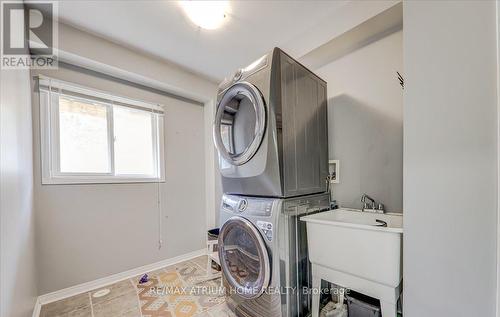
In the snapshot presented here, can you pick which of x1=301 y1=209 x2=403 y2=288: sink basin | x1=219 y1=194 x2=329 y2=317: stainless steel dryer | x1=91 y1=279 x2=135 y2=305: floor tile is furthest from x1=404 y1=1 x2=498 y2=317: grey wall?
x1=91 y1=279 x2=135 y2=305: floor tile

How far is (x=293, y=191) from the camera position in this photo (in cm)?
142

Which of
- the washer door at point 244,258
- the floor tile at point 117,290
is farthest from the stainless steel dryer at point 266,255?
the floor tile at point 117,290

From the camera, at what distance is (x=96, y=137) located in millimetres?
2174

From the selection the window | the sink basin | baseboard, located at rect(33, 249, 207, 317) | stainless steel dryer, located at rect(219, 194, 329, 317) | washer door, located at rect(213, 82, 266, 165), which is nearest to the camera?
the sink basin

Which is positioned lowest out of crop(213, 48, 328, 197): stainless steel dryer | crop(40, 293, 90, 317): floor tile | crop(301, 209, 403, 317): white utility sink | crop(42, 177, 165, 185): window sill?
crop(40, 293, 90, 317): floor tile

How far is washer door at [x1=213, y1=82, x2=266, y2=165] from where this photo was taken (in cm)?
137

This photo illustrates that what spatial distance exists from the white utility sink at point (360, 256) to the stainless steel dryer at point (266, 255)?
10 cm

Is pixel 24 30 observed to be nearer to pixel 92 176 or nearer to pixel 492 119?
pixel 92 176

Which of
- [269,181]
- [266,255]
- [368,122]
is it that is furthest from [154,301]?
[368,122]

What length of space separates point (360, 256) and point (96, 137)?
2661mm

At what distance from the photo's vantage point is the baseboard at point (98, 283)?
1.75m

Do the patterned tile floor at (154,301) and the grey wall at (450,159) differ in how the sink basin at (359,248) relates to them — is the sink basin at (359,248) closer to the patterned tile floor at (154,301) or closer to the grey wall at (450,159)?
the grey wall at (450,159)

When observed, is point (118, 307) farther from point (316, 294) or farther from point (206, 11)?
point (206, 11)

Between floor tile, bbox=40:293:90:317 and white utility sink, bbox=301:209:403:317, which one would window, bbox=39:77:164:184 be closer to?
floor tile, bbox=40:293:90:317
